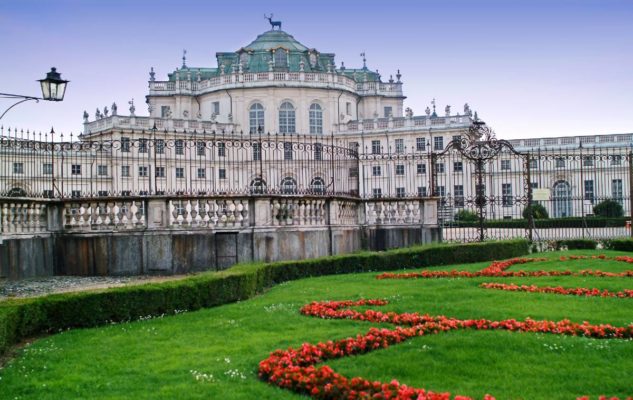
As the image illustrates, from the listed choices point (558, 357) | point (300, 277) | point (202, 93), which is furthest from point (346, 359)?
point (202, 93)

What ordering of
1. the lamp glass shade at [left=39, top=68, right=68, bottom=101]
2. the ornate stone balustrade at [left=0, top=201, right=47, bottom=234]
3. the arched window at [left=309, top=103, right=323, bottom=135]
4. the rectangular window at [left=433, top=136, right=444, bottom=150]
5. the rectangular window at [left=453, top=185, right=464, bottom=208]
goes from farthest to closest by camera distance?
the arched window at [left=309, top=103, right=323, bottom=135] → the rectangular window at [left=433, top=136, right=444, bottom=150] → the rectangular window at [left=453, top=185, right=464, bottom=208] → the ornate stone balustrade at [left=0, top=201, right=47, bottom=234] → the lamp glass shade at [left=39, top=68, right=68, bottom=101]

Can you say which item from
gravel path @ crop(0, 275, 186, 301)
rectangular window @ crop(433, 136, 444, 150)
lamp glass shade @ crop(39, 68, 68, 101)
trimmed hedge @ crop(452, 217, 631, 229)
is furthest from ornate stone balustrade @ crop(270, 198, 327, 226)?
rectangular window @ crop(433, 136, 444, 150)

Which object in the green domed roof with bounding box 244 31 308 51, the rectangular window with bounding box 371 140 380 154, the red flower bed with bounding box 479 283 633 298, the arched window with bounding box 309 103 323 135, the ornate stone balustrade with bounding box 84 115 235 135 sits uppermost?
the green domed roof with bounding box 244 31 308 51

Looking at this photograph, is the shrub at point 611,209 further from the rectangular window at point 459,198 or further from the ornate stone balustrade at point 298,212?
the ornate stone balustrade at point 298,212

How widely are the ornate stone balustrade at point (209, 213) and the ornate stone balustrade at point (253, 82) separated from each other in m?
61.1

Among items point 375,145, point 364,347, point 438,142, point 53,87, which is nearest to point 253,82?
point 375,145

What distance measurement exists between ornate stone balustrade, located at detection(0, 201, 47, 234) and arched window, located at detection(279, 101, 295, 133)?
201ft

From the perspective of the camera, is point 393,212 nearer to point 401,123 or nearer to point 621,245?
point 621,245

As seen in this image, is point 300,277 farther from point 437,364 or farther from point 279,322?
point 437,364

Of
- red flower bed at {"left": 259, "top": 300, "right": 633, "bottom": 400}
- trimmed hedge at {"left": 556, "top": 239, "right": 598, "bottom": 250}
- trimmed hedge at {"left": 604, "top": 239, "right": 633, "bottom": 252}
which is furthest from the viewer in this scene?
trimmed hedge at {"left": 556, "top": 239, "right": 598, "bottom": 250}

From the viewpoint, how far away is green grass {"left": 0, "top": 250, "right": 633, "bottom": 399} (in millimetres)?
6543

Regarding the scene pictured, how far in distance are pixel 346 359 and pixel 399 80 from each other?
273ft

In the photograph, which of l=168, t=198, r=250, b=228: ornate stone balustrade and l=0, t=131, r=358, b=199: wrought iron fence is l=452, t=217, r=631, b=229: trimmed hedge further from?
l=168, t=198, r=250, b=228: ornate stone balustrade

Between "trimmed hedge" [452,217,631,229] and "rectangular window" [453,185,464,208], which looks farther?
"trimmed hedge" [452,217,631,229]
